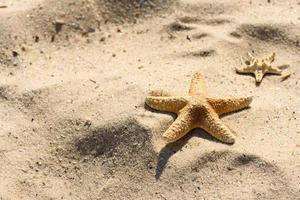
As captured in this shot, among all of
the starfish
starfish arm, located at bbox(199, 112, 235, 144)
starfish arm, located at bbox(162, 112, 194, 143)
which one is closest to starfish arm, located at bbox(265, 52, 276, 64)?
the starfish

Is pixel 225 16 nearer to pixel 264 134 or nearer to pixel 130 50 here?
pixel 130 50

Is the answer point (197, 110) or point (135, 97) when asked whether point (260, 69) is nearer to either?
point (197, 110)

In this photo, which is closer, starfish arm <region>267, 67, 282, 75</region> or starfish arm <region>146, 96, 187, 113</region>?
starfish arm <region>146, 96, 187, 113</region>

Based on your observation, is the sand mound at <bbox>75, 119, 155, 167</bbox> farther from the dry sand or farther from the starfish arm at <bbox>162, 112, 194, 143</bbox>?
the starfish arm at <bbox>162, 112, 194, 143</bbox>

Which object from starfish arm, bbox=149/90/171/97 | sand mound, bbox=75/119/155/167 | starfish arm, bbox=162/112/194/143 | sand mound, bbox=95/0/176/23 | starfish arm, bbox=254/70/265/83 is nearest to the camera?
starfish arm, bbox=162/112/194/143

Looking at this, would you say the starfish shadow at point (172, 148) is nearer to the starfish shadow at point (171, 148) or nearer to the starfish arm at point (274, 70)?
the starfish shadow at point (171, 148)

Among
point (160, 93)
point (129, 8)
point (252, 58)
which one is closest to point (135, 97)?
point (160, 93)

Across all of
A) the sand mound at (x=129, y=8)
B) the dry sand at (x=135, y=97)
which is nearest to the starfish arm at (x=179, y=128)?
the dry sand at (x=135, y=97)
